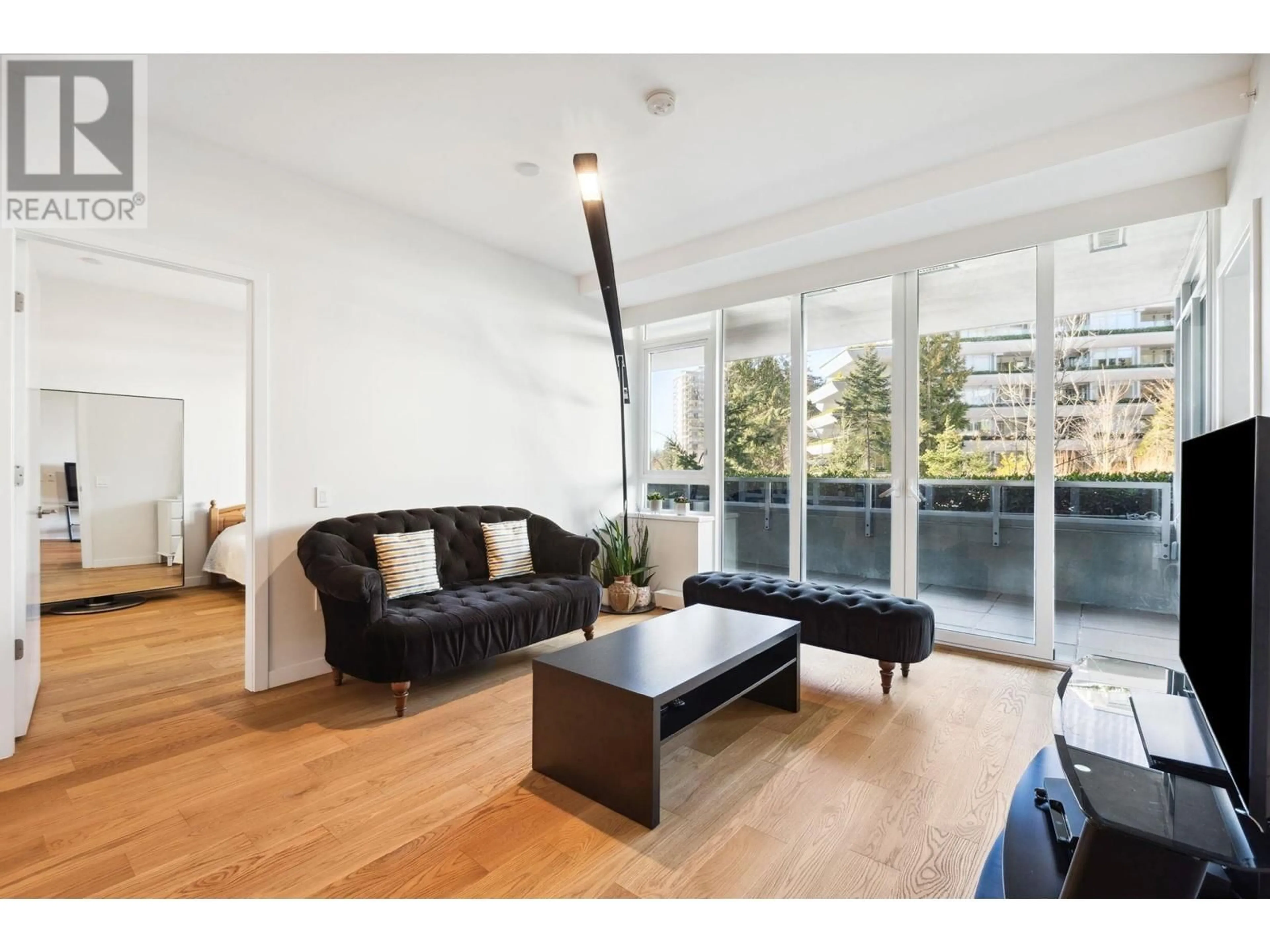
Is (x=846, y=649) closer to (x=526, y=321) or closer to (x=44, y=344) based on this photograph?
(x=526, y=321)

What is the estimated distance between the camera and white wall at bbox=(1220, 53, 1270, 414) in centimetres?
204

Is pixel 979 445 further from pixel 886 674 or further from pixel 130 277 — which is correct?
pixel 130 277

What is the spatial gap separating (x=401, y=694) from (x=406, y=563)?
746 mm

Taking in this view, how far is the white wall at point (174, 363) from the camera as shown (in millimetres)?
4723

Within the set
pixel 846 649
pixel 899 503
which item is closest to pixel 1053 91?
pixel 899 503

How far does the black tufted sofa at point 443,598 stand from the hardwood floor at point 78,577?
3124mm

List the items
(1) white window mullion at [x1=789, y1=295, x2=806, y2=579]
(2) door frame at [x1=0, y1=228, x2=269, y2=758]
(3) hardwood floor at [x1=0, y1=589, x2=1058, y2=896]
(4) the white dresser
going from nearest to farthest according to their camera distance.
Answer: (3) hardwood floor at [x1=0, y1=589, x2=1058, y2=896] → (2) door frame at [x1=0, y1=228, x2=269, y2=758] → (1) white window mullion at [x1=789, y1=295, x2=806, y2=579] → (4) the white dresser

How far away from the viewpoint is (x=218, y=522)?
544cm

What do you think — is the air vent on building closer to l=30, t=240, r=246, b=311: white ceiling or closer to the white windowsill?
the white windowsill

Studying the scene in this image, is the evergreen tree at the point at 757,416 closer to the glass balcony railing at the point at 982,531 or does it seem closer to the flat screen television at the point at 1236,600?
the glass balcony railing at the point at 982,531

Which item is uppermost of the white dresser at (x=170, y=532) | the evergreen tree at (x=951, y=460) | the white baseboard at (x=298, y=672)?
the evergreen tree at (x=951, y=460)

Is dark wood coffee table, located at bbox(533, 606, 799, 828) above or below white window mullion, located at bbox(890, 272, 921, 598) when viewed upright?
below

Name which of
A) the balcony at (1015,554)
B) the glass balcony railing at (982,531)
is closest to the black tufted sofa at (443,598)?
the glass balcony railing at (982,531)

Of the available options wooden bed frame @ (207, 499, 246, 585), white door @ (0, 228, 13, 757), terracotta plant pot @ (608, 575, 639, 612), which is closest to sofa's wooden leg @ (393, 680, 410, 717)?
white door @ (0, 228, 13, 757)
